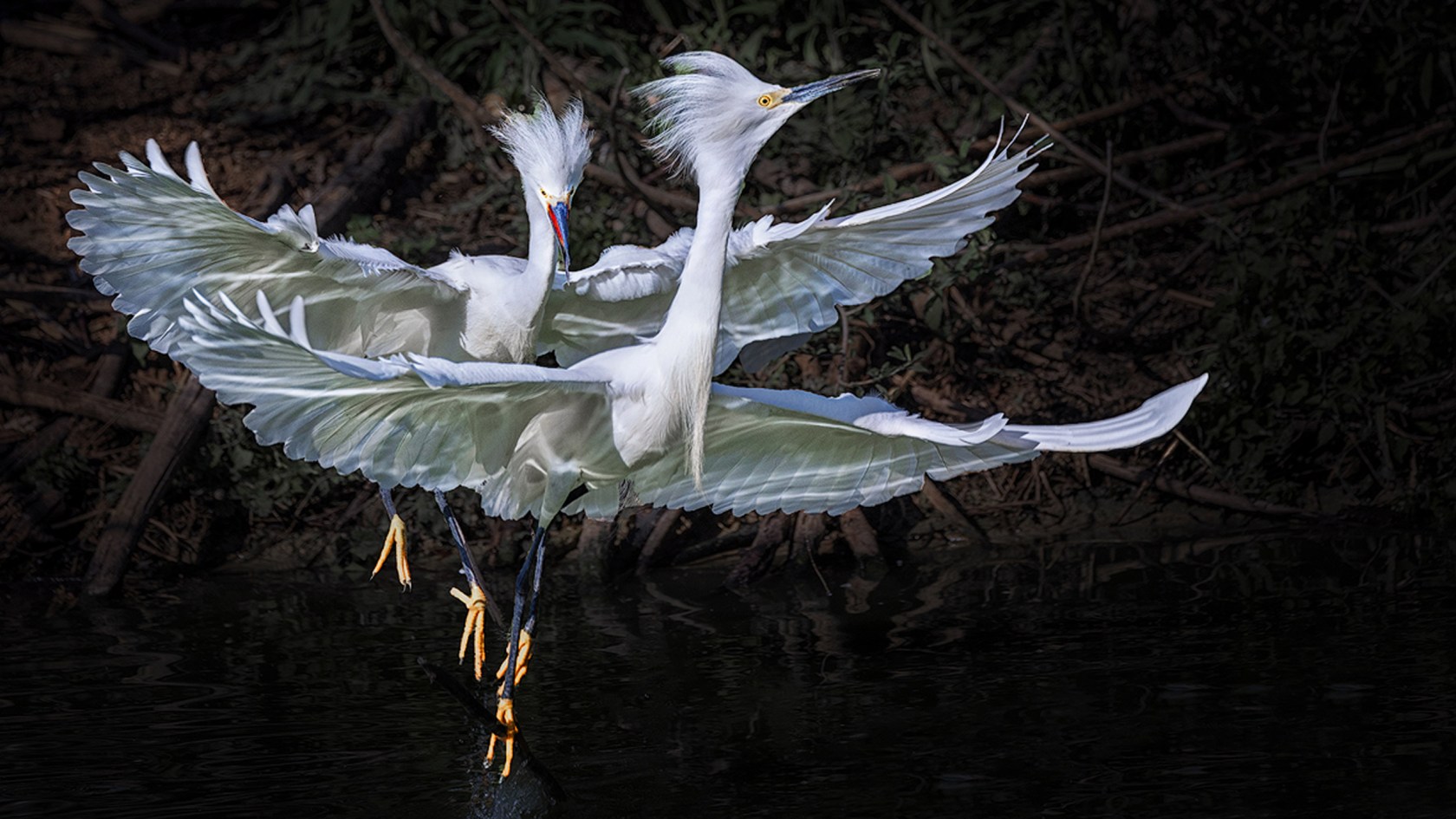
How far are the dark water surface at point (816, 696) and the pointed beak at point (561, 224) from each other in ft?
4.62

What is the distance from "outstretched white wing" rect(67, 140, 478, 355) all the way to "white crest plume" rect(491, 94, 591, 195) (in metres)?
0.51

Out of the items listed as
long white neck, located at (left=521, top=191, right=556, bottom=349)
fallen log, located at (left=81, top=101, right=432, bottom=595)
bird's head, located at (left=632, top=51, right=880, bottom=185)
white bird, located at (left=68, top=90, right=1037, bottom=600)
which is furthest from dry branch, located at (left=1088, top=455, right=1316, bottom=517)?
fallen log, located at (left=81, top=101, right=432, bottom=595)

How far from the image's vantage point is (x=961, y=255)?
24.9ft

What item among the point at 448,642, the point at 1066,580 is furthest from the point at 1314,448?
the point at 448,642

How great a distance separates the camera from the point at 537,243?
5.56 m

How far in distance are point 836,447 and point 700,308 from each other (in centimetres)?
61

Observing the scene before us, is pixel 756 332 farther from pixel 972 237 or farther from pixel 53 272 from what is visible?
pixel 53 272

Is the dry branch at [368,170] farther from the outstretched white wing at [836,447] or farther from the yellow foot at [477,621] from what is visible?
the outstretched white wing at [836,447]

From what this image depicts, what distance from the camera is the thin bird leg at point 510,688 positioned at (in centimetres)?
424

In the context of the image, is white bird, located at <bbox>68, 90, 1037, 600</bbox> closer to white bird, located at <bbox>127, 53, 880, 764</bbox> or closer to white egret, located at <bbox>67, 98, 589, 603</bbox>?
white egret, located at <bbox>67, 98, 589, 603</bbox>

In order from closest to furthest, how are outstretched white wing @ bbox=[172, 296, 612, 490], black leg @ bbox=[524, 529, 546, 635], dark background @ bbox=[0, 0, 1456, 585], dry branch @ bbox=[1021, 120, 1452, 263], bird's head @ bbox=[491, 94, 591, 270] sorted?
outstretched white wing @ bbox=[172, 296, 612, 490], black leg @ bbox=[524, 529, 546, 635], bird's head @ bbox=[491, 94, 591, 270], dark background @ bbox=[0, 0, 1456, 585], dry branch @ bbox=[1021, 120, 1452, 263]

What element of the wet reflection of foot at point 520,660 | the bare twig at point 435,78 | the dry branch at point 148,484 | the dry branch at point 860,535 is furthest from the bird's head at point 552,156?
the bare twig at point 435,78

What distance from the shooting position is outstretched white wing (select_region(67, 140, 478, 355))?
Answer: 466cm

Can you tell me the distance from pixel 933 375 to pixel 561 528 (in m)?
2.07
